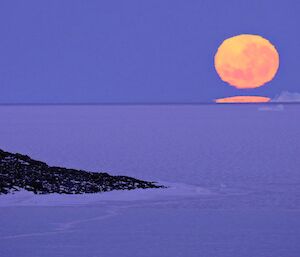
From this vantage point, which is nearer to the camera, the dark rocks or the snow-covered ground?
the snow-covered ground

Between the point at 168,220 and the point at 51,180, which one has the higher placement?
the point at 51,180

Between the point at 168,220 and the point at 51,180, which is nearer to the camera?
the point at 168,220

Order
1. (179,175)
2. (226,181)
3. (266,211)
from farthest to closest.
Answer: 1. (179,175)
2. (226,181)
3. (266,211)

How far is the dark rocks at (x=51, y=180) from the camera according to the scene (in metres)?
25.3

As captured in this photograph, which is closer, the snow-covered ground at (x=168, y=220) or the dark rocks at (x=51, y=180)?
the snow-covered ground at (x=168, y=220)

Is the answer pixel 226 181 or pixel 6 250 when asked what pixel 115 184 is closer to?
pixel 226 181

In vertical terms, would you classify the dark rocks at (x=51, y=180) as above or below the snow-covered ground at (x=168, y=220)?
above

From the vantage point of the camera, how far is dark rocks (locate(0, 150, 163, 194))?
25.3 m

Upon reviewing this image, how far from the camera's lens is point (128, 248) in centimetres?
1638

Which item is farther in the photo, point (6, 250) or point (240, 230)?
point (240, 230)

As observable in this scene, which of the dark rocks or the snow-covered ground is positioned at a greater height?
the dark rocks

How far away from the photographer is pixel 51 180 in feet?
86.8

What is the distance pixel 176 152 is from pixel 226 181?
2329cm

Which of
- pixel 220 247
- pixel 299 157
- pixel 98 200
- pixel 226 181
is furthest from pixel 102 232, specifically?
pixel 299 157
